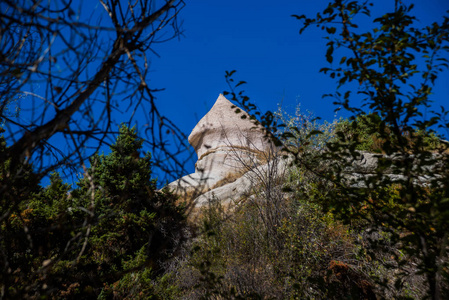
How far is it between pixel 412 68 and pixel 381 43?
0.90ft

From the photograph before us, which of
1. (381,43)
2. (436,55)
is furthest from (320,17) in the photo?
(436,55)

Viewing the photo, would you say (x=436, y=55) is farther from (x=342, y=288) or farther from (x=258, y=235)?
(x=258, y=235)

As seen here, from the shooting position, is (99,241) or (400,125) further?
(99,241)

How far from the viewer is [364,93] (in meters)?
2.01

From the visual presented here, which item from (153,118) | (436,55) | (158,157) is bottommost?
(158,157)

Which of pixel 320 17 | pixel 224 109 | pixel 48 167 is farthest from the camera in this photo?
pixel 224 109

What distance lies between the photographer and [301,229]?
632 centimetres

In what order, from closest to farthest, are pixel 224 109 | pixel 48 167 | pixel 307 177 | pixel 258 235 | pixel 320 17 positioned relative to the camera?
pixel 48 167
pixel 320 17
pixel 258 235
pixel 307 177
pixel 224 109

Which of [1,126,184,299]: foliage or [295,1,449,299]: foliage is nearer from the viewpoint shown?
[295,1,449,299]: foliage

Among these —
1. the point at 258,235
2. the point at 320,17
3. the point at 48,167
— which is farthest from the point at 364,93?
the point at 258,235

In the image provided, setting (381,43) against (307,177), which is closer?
(381,43)

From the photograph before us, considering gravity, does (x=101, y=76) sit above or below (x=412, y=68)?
below

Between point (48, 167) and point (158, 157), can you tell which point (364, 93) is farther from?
point (48, 167)

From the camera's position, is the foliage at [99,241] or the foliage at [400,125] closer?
the foliage at [400,125]
